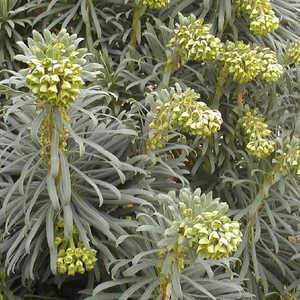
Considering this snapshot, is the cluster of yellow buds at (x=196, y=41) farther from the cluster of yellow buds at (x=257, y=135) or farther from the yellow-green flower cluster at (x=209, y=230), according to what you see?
the yellow-green flower cluster at (x=209, y=230)

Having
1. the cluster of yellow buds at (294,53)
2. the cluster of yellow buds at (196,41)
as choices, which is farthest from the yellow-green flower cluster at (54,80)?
the cluster of yellow buds at (294,53)

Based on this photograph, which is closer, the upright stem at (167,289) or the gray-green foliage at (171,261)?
the gray-green foliage at (171,261)

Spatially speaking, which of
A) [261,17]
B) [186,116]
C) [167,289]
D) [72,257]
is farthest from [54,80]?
[261,17]

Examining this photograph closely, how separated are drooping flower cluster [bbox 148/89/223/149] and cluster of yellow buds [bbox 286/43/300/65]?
2.10 feet

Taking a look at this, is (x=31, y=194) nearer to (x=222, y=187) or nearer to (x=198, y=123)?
(x=198, y=123)

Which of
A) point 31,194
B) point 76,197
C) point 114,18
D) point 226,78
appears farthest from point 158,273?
point 114,18

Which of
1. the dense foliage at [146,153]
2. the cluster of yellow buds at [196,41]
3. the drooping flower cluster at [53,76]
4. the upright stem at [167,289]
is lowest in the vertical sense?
the upright stem at [167,289]

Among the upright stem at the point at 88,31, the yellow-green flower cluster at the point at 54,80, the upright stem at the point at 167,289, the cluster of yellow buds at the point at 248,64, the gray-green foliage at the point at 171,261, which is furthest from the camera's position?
the upright stem at the point at 88,31

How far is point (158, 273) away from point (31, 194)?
0.47 metres

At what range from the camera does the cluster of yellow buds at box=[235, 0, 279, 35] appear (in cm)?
190

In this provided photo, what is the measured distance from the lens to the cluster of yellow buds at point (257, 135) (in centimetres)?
187

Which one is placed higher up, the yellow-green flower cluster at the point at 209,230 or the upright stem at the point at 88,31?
the upright stem at the point at 88,31

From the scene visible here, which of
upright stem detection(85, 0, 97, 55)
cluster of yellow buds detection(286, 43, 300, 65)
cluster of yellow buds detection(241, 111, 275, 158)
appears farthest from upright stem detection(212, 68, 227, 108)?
upright stem detection(85, 0, 97, 55)

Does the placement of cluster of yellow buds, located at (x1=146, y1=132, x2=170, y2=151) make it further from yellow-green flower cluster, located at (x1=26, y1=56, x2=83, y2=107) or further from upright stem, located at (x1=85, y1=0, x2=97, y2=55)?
upright stem, located at (x1=85, y1=0, x2=97, y2=55)
